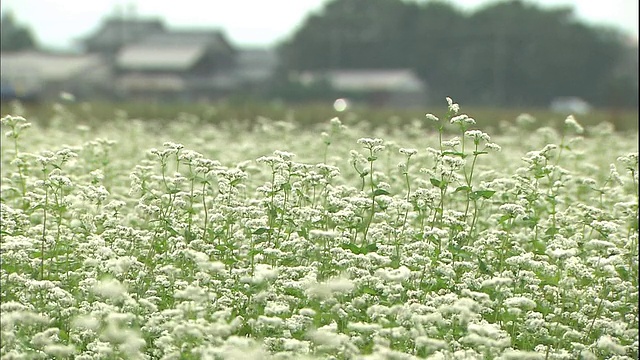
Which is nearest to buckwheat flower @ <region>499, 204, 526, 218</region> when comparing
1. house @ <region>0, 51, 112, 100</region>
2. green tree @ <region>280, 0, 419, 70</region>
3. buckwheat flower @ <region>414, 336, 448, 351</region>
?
buckwheat flower @ <region>414, 336, 448, 351</region>

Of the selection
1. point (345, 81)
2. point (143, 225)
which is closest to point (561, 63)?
point (345, 81)

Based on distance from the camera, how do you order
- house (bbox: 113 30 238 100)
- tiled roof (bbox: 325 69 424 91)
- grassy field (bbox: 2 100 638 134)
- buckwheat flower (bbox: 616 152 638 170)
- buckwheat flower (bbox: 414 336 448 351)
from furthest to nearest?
house (bbox: 113 30 238 100)
tiled roof (bbox: 325 69 424 91)
grassy field (bbox: 2 100 638 134)
buckwheat flower (bbox: 616 152 638 170)
buckwheat flower (bbox: 414 336 448 351)

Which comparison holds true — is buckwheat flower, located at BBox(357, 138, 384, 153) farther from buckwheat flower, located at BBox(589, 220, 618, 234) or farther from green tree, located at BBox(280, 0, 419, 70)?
green tree, located at BBox(280, 0, 419, 70)

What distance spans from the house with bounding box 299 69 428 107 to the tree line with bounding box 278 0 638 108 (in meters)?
0.92

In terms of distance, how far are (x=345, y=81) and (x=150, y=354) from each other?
6976 centimetres

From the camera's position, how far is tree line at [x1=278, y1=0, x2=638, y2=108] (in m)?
68.8

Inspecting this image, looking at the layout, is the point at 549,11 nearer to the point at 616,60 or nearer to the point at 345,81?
the point at 616,60

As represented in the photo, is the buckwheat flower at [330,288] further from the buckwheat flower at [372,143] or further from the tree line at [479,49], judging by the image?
the tree line at [479,49]

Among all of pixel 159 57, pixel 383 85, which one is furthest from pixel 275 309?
pixel 159 57

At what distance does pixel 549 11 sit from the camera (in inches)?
2886

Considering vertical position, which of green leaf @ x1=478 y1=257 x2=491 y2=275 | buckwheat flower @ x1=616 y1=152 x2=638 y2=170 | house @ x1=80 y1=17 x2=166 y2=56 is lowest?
green leaf @ x1=478 y1=257 x2=491 y2=275

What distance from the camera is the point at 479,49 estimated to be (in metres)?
70.3

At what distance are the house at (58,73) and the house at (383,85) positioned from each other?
1489 centimetres

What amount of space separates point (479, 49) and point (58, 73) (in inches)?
1182
